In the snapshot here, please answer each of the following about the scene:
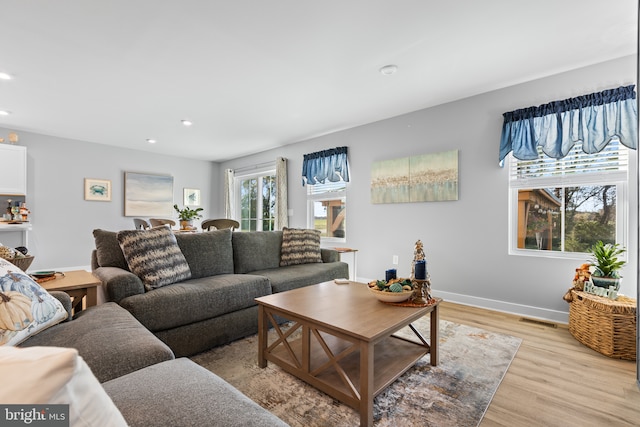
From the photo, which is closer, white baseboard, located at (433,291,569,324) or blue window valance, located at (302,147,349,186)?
white baseboard, located at (433,291,569,324)

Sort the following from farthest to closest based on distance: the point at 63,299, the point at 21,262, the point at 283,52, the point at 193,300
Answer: the point at 283,52 < the point at 193,300 < the point at 21,262 < the point at 63,299

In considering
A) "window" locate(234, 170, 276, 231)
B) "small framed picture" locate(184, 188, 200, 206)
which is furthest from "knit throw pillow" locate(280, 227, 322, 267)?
"small framed picture" locate(184, 188, 200, 206)

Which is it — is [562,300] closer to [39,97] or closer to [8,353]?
[8,353]

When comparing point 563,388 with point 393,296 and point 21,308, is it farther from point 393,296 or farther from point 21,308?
point 21,308

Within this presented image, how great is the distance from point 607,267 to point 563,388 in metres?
1.23

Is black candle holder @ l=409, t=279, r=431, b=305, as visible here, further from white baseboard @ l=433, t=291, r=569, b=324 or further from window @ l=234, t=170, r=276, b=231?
window @ l=234, t=170, r=276, b=231

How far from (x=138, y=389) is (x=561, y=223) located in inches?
142

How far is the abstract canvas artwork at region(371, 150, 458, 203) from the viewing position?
3.54 metres

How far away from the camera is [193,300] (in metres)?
2.11

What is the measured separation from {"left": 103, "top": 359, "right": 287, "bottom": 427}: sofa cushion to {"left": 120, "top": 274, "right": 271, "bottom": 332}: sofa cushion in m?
1.05

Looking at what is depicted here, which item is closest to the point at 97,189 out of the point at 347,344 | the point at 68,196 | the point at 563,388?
the point at 68,196

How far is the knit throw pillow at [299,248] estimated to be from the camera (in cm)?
338

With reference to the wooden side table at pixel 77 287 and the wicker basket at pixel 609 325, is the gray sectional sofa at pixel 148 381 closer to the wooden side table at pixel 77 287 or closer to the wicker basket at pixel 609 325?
the wooden side table at pixel 77 287

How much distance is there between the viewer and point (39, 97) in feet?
11.3
